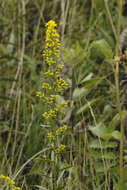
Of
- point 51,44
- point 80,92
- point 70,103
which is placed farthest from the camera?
point 70,103

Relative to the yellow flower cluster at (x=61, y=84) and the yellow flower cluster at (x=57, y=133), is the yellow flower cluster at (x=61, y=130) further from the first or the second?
the yellow flower cluster at (x=61, y=84)

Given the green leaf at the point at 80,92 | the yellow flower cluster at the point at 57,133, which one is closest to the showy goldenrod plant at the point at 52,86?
the yellow flower cluster at the point at 57,133

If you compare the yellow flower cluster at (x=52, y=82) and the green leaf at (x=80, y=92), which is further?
the green leaf at (x=80, y=92)

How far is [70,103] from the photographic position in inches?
60.4

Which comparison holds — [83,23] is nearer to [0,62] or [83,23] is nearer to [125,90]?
[0,62]

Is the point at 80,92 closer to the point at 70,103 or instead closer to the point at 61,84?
the point at 70,103

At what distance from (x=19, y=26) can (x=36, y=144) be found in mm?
1053

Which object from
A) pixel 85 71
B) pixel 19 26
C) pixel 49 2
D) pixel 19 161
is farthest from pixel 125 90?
pixel 49 2

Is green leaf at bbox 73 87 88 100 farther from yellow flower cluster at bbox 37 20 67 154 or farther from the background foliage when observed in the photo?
yellow flower cluster at bbox 37 20 67 154

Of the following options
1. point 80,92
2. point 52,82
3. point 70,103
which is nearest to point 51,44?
point 52,82

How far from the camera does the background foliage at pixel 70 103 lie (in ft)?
4.04

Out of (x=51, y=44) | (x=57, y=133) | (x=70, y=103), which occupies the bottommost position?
(x=57, y=133)

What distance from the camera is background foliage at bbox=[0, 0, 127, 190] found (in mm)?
1231

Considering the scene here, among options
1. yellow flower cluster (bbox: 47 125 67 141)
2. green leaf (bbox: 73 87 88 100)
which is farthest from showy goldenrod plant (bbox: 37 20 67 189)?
green leaf (bbox: 73 87 88 100)
